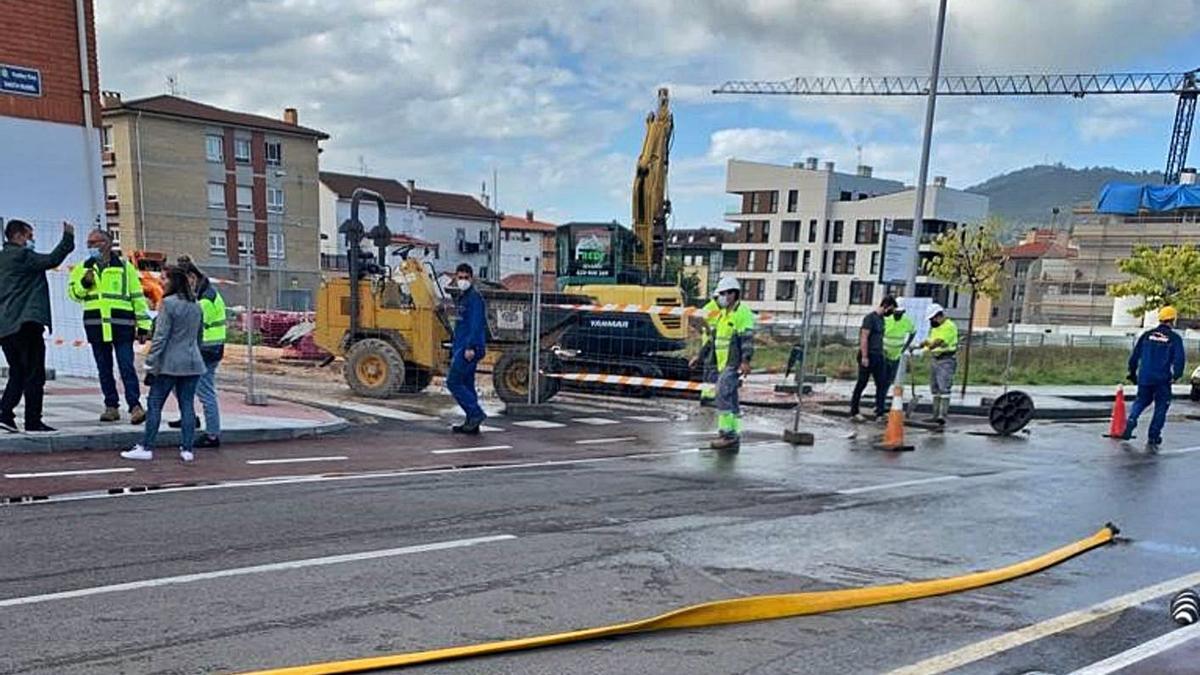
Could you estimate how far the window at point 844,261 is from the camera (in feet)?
258

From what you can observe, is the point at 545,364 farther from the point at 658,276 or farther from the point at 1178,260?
the point at 1178,260

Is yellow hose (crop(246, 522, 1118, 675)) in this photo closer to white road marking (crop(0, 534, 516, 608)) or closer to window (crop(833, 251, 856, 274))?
white road marking (crop(0, 534, 516, 608))

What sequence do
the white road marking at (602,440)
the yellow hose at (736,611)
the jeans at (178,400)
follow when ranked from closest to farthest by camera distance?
the yellow hose at (736,611)
the jeans at (178,400)
the white road marking at (602,440)

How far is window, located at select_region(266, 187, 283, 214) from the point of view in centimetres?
5472

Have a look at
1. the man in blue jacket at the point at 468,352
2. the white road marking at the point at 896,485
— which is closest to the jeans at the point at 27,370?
the man in blue jacket at the point at 468,352

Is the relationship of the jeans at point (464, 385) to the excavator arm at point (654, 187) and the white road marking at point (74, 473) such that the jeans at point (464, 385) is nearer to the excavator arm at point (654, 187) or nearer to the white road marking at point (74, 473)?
the white road marking at point (74, 473)

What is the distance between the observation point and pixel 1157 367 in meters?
11.7

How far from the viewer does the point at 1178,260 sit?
2947cm

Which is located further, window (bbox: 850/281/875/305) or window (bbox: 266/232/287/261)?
window (bbox: 850/281/875/305)

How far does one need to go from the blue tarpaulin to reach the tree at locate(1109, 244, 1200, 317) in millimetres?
41243

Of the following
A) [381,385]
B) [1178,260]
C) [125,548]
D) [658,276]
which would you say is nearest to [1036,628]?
[125,548]

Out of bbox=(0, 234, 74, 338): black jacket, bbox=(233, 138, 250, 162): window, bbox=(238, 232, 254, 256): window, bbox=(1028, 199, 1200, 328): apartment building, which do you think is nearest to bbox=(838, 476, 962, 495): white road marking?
bbox=(0, 234, 74, 338): black jacket

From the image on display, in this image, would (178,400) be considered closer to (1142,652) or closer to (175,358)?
(175,358)

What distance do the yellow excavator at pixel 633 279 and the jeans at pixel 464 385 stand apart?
487 centimetres
